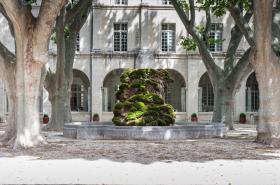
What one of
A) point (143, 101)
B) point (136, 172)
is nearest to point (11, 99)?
point (143, 101)

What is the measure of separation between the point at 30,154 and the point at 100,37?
2251 cm

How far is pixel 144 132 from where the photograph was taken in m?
16.4

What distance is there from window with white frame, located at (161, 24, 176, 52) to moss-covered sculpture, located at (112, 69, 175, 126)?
629 inches

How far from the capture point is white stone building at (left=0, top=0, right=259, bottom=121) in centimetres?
3391

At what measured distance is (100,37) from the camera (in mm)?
34156

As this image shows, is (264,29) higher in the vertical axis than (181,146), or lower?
higher

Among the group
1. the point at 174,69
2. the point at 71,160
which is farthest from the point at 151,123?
the point at 174,69

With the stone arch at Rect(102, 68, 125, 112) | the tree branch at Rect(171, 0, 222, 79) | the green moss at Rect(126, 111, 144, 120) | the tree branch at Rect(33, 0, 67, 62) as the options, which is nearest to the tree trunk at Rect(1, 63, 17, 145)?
the tree branch at Rect(33, 0, 67, 62)

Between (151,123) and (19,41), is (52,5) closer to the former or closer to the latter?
(19,41)

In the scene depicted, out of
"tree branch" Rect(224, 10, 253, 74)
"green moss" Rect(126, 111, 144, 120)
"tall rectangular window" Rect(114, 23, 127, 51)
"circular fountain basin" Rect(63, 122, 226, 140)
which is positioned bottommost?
"circular fountain basin" Rect(63, 122, 226, 140)

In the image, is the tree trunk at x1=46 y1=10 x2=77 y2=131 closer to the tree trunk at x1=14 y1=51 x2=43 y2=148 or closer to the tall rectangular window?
the tree trunk at x1=14 y1=51 x2=43 y2=148

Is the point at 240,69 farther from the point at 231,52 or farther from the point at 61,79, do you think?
the point at 61,79

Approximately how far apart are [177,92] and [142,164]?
26485mm

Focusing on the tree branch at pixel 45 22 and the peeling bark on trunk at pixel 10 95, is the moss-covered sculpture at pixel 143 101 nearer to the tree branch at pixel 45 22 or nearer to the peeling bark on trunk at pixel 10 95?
the peeling bark on trunk at pixel 10 95
